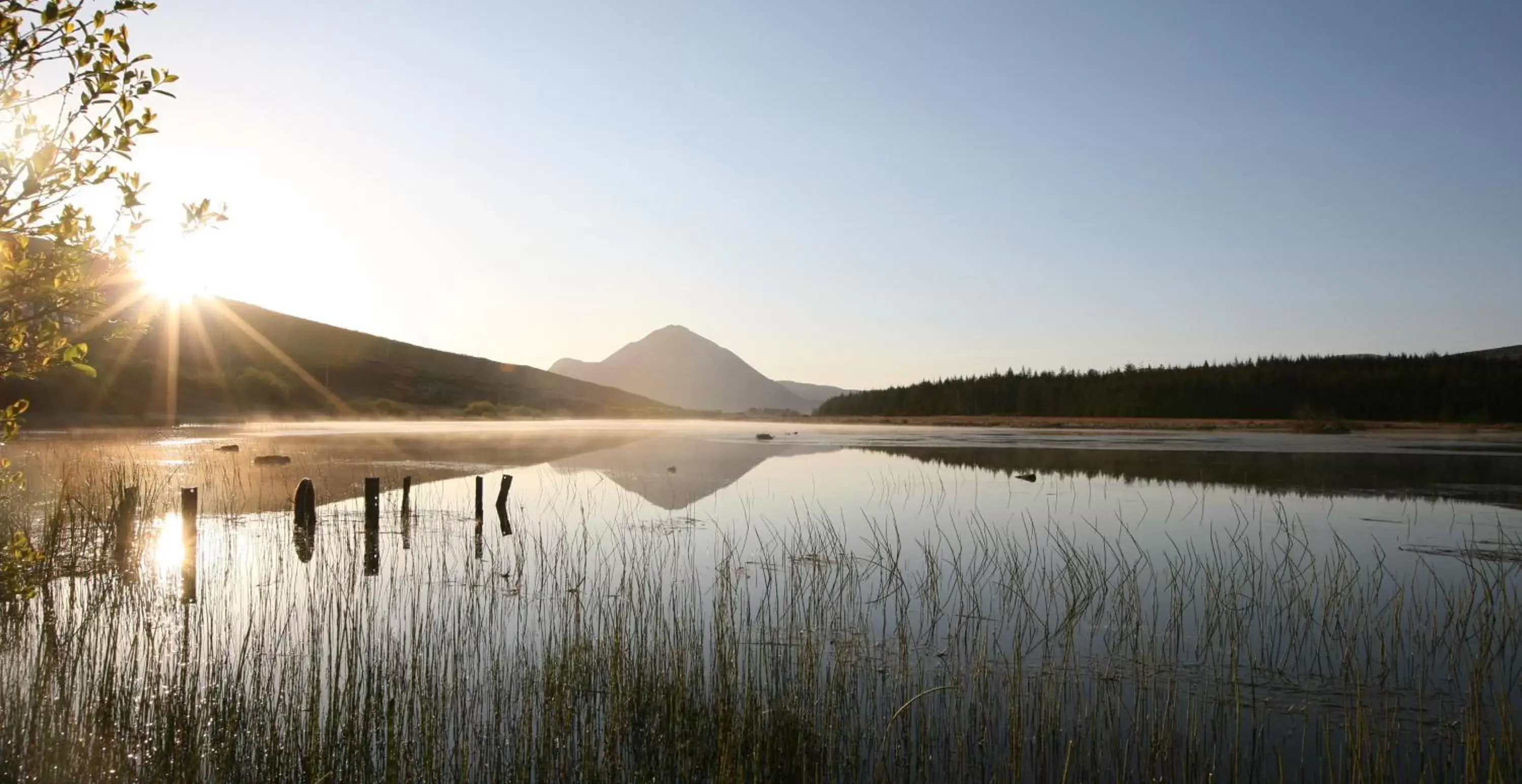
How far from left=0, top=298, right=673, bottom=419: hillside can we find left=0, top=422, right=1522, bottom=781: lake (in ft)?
140

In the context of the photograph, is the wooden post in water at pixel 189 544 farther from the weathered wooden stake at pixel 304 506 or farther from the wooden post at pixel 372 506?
the wooden post at pixel 372 506

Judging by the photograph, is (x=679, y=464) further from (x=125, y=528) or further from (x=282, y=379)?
(x=282, y=379)

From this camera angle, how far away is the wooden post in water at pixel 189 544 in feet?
35.5

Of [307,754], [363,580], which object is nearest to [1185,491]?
[363,580]

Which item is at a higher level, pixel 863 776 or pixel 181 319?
pixel 181 319

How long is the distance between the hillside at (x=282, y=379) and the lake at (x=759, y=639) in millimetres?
42758

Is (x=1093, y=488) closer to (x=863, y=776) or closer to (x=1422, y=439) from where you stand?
(x=863, y=776)

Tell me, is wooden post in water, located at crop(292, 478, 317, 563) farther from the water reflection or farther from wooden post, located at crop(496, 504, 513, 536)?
wooden post, located at crop(496, 504, 513, 536)

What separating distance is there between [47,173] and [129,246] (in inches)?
28.5

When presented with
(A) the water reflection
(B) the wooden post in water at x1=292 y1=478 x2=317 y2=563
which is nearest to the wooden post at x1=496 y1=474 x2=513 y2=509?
(B) the wooden post in water at x1=292 y1=478 x2=317 y2=563

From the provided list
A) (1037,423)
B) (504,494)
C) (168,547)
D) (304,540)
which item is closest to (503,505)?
(504,494)

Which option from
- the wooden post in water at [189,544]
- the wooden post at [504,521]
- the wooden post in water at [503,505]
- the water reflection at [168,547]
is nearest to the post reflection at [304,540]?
the wooden post in water at [189,544]

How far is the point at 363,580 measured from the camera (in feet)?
36.5

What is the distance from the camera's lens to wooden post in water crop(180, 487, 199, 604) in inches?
426
